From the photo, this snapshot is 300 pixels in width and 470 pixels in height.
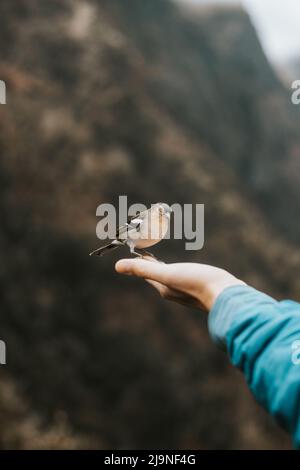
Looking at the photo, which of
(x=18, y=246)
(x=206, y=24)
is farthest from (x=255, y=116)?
(x=18, y=246)

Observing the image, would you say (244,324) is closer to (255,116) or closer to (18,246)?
(18,246)

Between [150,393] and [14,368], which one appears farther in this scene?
[150,393]

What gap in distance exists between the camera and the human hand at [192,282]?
1.30 m

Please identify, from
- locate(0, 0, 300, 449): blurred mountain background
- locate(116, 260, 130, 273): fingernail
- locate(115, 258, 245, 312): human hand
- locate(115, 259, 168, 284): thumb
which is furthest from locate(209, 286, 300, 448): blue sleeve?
locate(0, 0, 300, 449): blurred mountain background

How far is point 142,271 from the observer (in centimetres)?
183

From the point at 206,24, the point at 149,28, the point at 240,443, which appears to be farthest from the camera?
the point at 206,24

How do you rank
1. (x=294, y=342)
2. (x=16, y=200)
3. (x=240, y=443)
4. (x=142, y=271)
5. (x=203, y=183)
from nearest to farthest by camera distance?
1. (x=294, y=342)
2. (x=142, y=271)
3. (x=240, y=443)
4. (x=16, y=200)
5. (x=203, y=183)

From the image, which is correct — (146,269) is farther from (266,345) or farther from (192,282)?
(266,345)

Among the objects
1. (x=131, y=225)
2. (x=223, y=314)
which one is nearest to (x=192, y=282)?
(x=223, y=314)

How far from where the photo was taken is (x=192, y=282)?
141cm

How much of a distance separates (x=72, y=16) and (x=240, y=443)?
40.4ft

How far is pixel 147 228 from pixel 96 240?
9.60 metres

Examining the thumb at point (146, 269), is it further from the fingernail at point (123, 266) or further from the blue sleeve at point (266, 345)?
the blue sleeve at point (266, 345)

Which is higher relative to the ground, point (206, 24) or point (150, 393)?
point (206, 24)
